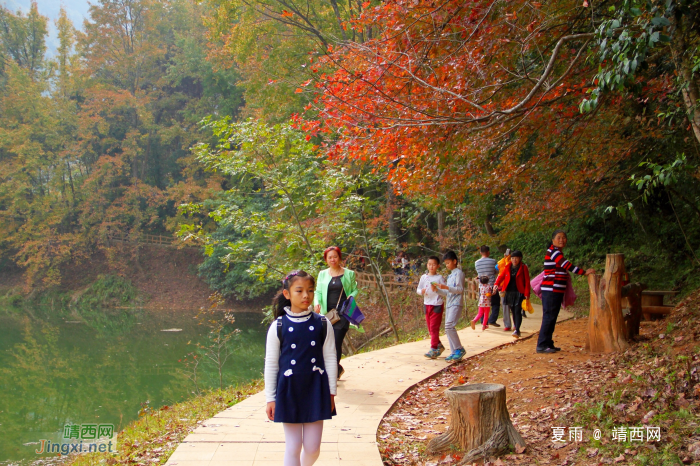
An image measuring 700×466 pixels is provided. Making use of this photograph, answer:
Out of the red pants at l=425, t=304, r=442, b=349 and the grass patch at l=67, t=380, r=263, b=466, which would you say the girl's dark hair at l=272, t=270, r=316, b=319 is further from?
the red pants at l=425, t=304, r=442, b=349

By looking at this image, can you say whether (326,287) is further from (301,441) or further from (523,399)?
(301,441)

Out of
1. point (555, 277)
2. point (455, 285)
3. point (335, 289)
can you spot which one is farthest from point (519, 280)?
point (335, 289)

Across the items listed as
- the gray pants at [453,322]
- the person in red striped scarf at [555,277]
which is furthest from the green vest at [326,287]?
the person in red striped scarf at [555,277]

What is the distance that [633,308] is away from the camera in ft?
23.9

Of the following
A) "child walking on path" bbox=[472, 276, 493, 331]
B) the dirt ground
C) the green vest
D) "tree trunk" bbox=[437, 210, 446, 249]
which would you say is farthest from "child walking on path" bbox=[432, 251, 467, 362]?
"tree trunk" bbox=[437, 210, 446, 249]

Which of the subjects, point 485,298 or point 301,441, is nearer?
point 301,441

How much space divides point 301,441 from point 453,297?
461 cm

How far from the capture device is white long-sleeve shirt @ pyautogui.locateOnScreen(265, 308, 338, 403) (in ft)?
10.8

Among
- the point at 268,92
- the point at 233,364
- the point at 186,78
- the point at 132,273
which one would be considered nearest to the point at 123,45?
the point at 186,78

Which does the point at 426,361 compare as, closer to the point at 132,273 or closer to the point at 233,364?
the point at 233,364

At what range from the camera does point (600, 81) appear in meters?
4.45

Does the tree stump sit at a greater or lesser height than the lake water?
greater

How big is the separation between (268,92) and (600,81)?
1561cm

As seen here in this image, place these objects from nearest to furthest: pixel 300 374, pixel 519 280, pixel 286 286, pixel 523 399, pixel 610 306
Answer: pixel 300 374, pixel 286 286, pixel 523 399, pixel 610 306, pixel 519 280
